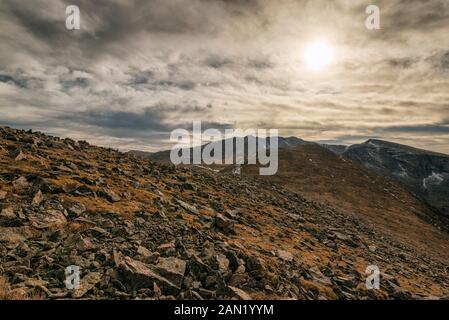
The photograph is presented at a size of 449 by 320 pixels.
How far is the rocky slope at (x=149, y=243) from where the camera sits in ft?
35.7

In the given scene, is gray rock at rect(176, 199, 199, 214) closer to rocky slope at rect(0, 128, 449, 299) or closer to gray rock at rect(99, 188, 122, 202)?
rocky slope at rect(0, 128, 449, 299)

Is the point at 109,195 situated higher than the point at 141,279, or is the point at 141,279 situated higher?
the point at 109,195

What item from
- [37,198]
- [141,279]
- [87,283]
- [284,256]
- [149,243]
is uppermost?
[37,198]

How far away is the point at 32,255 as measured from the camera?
11.2 meters

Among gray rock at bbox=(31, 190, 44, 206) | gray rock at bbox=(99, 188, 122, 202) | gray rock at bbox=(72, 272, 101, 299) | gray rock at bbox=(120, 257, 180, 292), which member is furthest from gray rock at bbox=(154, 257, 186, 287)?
gray rock at bbox=(99, 188, 122, 202)

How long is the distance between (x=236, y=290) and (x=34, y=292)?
21.1 ft

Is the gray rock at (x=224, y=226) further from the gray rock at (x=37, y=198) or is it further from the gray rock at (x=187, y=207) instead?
the gray rock at (x=37, y=198)

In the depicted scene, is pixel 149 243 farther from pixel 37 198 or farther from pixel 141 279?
pixel 37 198

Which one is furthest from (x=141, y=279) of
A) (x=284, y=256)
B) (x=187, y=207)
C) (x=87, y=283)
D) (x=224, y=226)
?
(x=187, y=207)

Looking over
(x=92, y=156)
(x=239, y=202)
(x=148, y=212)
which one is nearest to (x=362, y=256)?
(x=239, y=202)

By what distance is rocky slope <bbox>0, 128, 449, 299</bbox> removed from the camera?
10867 millimetres

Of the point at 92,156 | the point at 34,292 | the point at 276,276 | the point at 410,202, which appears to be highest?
the point at 92,156

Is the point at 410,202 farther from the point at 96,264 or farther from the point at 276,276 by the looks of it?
the point at 96,264

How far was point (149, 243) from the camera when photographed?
1404cm
